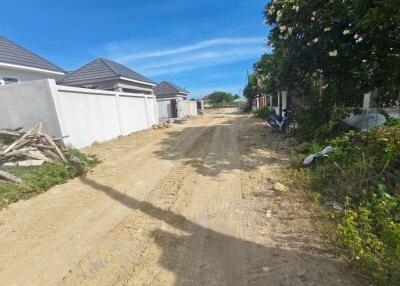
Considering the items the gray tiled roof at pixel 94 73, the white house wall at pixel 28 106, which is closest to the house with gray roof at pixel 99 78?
the gray tiled roof at pixel 94 73

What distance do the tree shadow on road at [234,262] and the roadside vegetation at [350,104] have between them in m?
0.38

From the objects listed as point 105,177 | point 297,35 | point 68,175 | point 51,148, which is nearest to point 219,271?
point 105,177

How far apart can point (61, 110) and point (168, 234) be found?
6686 mm

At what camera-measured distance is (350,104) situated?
23.7 ft

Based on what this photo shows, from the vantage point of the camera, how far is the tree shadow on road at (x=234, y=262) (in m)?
2.53

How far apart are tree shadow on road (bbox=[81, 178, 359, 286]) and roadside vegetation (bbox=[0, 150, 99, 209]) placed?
11.0ft

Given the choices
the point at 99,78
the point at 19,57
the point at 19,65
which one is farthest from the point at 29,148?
the point at 99,78

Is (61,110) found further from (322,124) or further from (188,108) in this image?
(188,108)

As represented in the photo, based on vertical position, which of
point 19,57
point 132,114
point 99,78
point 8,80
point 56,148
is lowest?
point 56,148

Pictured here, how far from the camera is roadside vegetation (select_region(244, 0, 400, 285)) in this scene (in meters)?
2.97

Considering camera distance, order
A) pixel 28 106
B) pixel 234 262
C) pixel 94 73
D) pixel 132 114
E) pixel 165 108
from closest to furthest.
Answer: pixel 234 262
pixel 28 106
pixel 132 114
pixel 94 73
pixel 165 108

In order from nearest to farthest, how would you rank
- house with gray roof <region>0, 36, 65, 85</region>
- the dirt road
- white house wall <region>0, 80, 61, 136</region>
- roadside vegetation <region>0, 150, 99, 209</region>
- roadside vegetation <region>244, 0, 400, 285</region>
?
the dirt road
roadside vegetation <region>244, 0, 400, 285</region>
roadside vegetation <region>0, 150, 99, 209</region>
white house wall <region>0, 80, 61, 136</region>
house with gray roof <region>0, 36, 65, 85</region>

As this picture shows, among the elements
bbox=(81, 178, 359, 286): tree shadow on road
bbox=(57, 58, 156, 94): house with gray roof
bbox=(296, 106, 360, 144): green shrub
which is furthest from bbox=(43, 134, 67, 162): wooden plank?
bbox=(57, 58, 156, 94): house with gray roof

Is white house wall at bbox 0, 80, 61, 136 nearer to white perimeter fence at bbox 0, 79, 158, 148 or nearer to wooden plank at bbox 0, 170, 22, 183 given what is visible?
white perimeter fence at bbox 0, 79, 158, 148
